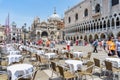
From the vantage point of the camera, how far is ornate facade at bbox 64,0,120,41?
40906 mm

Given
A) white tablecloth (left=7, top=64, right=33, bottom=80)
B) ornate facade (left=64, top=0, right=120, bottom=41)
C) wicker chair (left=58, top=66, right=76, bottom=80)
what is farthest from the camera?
ornate facade (left=64, top=0, right=120, bottom=41)

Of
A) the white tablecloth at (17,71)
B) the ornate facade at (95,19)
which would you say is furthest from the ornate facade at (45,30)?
the white tablecloth at (17,71)

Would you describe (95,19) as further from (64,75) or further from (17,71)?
(17,71)

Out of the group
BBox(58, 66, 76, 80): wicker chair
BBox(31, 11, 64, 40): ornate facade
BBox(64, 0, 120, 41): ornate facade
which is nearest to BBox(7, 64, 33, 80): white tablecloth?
BBox(58, 66, 76, 80): wicker chair

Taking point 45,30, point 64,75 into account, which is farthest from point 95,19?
point 45,30

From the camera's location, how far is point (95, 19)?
4822cm

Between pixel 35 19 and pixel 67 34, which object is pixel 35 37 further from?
pixel 67 34

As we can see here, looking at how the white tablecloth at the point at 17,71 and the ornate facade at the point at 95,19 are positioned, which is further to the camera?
the ornate facade at the point at 95,19

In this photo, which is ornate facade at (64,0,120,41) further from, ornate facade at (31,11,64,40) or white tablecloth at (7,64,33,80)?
white tablecloth at (7,64,33,80)

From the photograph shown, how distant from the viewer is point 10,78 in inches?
232

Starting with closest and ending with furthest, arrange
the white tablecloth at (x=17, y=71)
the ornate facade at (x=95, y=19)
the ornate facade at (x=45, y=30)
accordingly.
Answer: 1. the white tablecloth at (x=17, y=71)
2. the ornate facade at (x=95, y=19)
3. the ornate facade at (x=45, y=30)

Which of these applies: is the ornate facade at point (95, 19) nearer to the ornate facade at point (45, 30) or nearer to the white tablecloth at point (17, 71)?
the ornate facade at point (45, 30)

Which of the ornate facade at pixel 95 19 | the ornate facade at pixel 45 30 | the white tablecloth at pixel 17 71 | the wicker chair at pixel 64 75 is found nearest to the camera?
the white tablecloth at pixel 17 71

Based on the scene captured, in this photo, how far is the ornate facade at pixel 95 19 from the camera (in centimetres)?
4091
